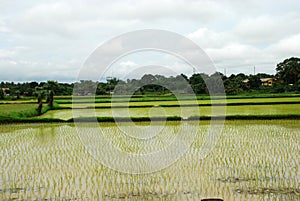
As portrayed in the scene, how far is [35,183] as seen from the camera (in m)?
5.61

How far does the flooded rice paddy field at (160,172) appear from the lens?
4.95m

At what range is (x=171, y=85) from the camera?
87.3ft

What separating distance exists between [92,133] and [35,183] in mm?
6317

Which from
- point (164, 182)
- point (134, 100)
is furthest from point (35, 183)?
point (134, 100)

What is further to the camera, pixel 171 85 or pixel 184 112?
pixel 171 85

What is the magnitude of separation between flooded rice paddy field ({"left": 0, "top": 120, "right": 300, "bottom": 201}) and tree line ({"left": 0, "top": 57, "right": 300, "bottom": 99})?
975cm

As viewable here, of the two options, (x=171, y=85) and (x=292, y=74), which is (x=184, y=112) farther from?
(x=292, y=74)

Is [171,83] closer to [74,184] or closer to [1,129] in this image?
[1,129]

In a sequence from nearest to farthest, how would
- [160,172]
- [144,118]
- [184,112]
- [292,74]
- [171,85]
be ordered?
[160,172], [144,118], [184,112], [171,85], [292,74]

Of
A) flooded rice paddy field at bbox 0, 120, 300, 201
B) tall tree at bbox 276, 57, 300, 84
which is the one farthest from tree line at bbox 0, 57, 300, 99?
flooded rice paddy field at bbox 0, 120, 300, 201

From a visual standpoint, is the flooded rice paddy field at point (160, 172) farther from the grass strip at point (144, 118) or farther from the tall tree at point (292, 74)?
the tall tree at point (292, 74)

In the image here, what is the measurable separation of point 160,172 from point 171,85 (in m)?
20.5

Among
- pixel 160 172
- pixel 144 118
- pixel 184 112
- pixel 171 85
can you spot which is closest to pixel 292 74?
pixel 171 85

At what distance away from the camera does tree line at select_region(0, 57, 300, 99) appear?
74.0ft
